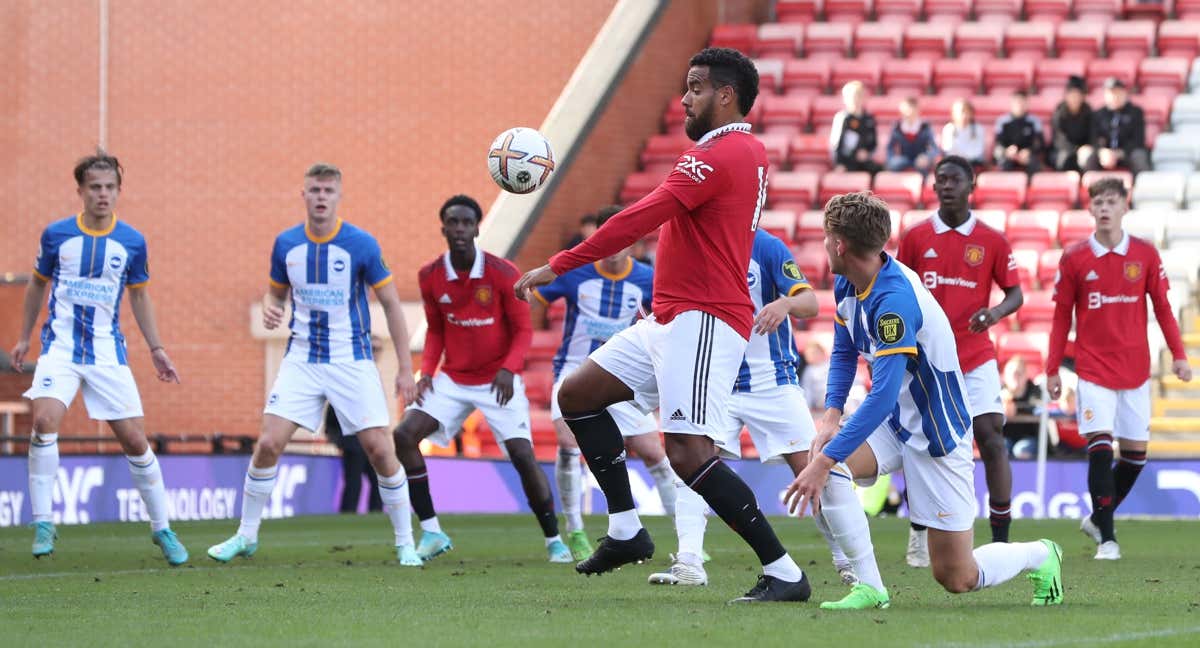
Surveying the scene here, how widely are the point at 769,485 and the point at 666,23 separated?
820cm

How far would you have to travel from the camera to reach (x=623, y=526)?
7.75 metres

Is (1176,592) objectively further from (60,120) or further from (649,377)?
(60,120)

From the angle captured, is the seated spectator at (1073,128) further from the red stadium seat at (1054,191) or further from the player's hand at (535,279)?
the player's hand at (535,279)

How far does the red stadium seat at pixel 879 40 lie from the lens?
76.2 ft

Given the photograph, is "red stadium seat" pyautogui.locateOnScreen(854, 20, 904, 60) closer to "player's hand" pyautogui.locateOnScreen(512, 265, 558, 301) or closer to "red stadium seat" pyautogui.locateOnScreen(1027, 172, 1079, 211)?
"red stadium seat" pyautogui.locateOnScreen(1027, 172, 1079, 211)

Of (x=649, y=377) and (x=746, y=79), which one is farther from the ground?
Answer: (x=746, y=79)

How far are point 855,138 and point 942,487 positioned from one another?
45.5 feet

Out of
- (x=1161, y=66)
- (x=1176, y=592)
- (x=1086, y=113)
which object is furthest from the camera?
(x=1161, y=66)

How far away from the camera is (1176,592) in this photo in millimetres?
8242

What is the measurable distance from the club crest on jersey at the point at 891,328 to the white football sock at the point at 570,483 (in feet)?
17.8

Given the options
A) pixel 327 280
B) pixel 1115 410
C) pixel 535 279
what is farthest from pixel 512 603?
pixel 1115 410

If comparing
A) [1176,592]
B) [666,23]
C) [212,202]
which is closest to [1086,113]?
[666,23]

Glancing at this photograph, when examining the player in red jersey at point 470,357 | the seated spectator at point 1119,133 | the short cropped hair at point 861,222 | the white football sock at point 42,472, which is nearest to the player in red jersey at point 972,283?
the player in red jersey at point 470,357

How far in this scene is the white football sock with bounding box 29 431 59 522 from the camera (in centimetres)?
1062
